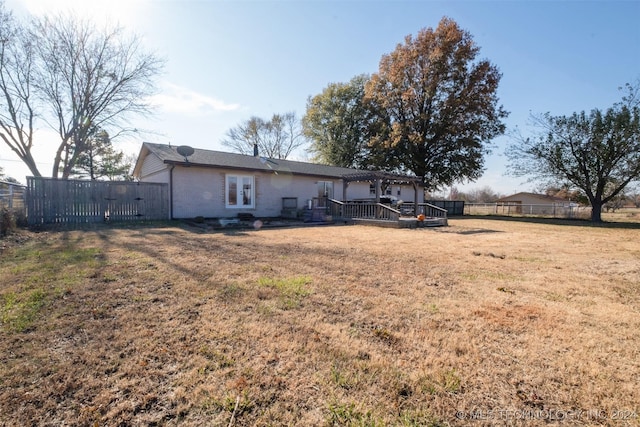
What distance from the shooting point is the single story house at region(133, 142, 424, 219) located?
12.7 m

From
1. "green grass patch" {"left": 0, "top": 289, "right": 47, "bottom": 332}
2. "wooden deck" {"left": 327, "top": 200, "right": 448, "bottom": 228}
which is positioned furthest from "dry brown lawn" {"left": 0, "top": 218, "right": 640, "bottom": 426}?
"wooden deck" {"left": 327, "top": 200, "right": 448, "bottom": 228}

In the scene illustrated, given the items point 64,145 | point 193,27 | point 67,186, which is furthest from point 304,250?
point 64,145

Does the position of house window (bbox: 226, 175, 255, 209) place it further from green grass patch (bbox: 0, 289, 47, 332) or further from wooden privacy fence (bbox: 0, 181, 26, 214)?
green grass patch (bbox: 0, 289, 47, 332)

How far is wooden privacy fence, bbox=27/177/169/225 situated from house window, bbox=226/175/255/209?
9.06 ft

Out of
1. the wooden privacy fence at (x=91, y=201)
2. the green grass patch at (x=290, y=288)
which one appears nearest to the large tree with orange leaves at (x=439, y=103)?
the wooden privacy fence at (x=91, y=201)

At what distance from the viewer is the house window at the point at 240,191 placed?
13.9 meters

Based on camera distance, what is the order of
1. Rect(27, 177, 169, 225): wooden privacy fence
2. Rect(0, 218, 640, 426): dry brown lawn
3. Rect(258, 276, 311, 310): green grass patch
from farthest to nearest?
Rect(27, 177, 169, 225): wooden privacy fence
Rect(258, 276, 311, 310): green grass patch
Rect(0, 218, 640, 426): dry brown lawn

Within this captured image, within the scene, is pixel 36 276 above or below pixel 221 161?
below

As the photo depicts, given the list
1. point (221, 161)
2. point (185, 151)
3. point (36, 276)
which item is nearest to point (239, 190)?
point (221, 161)

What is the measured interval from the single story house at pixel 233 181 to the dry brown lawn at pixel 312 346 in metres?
8.29

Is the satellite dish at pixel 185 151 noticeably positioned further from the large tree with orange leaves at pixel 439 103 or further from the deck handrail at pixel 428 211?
the large tree with orange leaves at pixel 439 103

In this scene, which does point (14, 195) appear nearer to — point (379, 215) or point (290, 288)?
point (290, 288)

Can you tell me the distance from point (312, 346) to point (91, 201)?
1260 centimetres

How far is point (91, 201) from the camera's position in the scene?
36.3 ft
